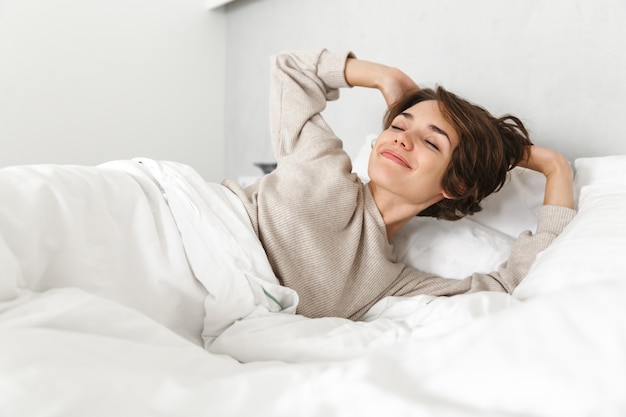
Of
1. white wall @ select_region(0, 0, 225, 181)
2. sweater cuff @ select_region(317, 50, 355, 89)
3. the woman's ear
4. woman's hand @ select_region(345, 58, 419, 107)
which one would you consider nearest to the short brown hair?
the woman's ear

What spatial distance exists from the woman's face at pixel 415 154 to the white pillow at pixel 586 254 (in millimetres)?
329

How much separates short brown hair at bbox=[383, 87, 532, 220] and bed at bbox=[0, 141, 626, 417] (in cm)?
11

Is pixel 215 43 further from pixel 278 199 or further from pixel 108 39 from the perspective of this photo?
pixel 278 199

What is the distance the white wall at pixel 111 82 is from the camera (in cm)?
249

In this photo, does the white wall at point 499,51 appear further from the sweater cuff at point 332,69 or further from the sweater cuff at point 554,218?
the sweater cuff at point 332,69

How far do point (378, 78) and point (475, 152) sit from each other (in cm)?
36

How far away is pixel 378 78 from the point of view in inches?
61.2

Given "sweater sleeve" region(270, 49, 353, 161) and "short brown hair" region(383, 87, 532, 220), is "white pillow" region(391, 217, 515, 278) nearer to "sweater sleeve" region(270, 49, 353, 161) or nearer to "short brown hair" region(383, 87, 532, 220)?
"short brown hair" region(383, 87, 532, 220)

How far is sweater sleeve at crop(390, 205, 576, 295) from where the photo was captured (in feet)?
4.06

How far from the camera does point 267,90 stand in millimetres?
2795

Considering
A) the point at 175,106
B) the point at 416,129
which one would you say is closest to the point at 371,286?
the point at 416,129

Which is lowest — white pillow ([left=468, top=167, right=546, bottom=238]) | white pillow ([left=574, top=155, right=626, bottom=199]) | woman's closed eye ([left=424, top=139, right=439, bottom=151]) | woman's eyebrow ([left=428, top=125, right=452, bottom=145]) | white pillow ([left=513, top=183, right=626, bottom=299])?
white pillow ([left=468, top=167, right=546, bottom=238])

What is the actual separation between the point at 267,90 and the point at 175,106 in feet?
1.73

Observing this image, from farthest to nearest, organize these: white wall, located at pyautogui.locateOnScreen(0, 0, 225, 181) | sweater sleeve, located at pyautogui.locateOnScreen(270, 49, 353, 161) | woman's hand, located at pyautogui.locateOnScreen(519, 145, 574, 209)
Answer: white wall, located at pyautogui.locateOnScreen(0, 0, 225, 181), sweater sleeve, located at pyautogui.locateOnScreen(270, 49, 353, 161), woman's hand, located at pyautogui.locateOnScreen(519, 145, 574, 209)
